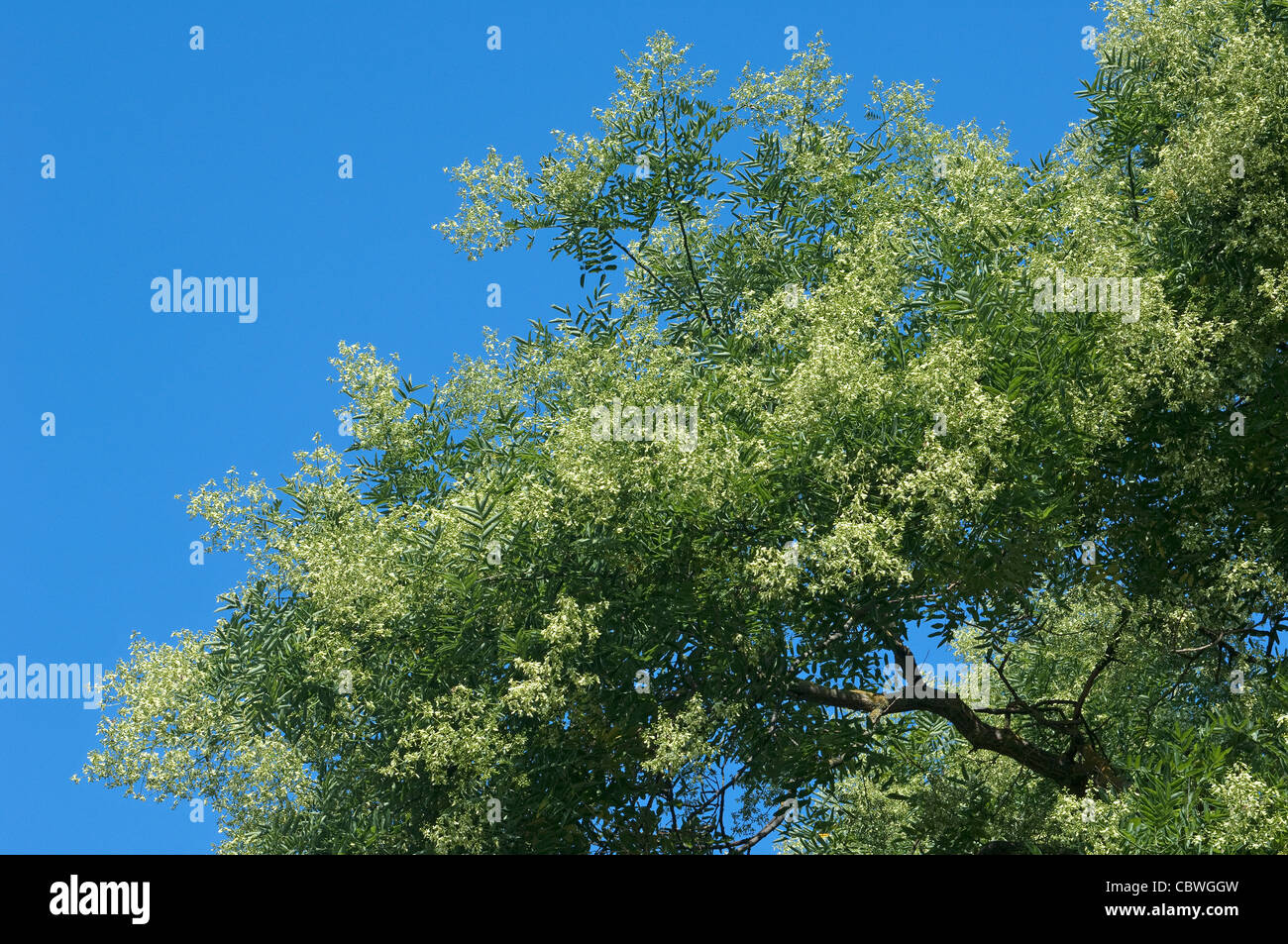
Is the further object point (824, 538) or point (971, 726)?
point (971, 726)

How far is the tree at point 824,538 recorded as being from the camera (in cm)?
1677

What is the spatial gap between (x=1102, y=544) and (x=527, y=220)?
11187mm

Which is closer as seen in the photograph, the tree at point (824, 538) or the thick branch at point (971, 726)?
the tree at point (824, 538)

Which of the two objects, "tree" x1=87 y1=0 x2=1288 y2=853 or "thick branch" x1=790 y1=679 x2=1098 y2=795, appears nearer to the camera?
"tree" x1=87 y1=0 x2=1288 y2=853

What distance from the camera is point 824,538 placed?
16016 mm

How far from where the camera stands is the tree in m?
16.8

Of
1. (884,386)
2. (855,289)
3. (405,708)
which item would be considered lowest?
(405,708)

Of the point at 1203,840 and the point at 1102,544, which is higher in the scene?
the point at 1102,544

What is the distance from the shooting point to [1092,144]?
76.2 ft
